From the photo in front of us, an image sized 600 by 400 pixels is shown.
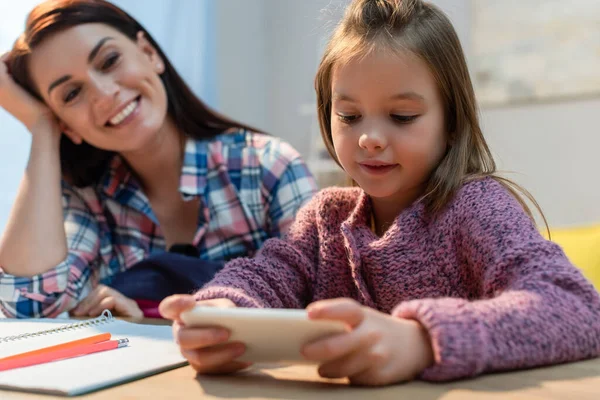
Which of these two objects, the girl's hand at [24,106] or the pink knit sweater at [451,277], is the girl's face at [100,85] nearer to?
the girl's hand at [24,106]

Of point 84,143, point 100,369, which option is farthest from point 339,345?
point 84,143

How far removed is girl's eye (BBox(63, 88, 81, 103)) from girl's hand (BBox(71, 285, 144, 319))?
0.41 metres

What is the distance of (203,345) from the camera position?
0.65 meters

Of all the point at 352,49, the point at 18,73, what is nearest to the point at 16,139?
the point at 18,73

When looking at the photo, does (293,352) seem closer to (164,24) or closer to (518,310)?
(518,310)

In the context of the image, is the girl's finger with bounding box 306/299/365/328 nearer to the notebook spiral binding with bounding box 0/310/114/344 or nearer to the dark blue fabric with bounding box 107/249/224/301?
the notebook spiral binding with bounding box 0/310/114/344

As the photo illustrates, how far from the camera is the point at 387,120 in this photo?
34.4 inches

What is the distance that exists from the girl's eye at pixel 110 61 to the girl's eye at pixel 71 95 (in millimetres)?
70

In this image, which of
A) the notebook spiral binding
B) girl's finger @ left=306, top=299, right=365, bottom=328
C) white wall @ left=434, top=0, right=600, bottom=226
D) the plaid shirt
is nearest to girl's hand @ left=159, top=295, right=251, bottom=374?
girl's finger @ left=306, top=299, right=365, bottom=328

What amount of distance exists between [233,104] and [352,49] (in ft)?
6.91

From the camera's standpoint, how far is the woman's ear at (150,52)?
1561 mm

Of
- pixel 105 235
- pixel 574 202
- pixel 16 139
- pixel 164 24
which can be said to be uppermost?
pixel 164 24

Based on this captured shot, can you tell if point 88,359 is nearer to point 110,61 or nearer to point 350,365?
point 350,365

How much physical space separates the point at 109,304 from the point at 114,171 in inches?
16.0
